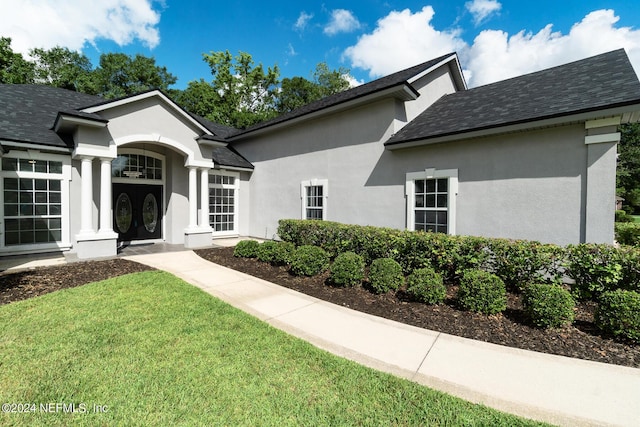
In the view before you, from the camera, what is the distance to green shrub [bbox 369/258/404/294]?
5543 millimetres

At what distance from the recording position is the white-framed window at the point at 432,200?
7738 mm

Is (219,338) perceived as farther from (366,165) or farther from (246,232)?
(246,232)

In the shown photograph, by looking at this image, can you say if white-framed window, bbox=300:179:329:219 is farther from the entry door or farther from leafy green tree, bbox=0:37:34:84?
leafy green tree, bbox=0:37:34:84

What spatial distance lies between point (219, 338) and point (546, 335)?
A: 475 centimetres

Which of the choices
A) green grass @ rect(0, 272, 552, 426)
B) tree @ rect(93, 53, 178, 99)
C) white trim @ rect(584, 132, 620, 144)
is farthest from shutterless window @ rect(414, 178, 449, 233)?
tree @ rect(93, 53, 178, 99)

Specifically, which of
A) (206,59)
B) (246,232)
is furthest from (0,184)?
(206,59)

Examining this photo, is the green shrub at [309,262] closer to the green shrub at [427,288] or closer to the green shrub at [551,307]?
the green shrub at [427,288]

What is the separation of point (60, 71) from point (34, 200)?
31.8 metres

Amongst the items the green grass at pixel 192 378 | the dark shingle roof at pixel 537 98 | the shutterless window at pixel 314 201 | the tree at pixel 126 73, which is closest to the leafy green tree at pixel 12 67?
the tree at pixel 126 73

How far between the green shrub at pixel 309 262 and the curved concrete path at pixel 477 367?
165 centimetres

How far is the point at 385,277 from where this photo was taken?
5.56 metres

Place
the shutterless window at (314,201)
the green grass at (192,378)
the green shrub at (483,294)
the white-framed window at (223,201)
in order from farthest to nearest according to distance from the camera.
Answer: the white-framed window at (223,201), the shutterless window at (314,201), the green shrub at (483,294), the green grass at (192,378)

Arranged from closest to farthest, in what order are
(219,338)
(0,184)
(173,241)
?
(219,338), (0,184), (173,241)

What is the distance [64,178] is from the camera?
358 inches
